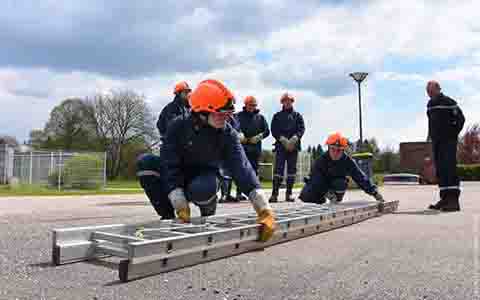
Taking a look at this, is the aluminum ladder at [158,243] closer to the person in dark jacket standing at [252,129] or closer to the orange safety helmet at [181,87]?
the orange safety helmet at [181,87]

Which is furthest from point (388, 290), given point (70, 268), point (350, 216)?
point (350, 216)

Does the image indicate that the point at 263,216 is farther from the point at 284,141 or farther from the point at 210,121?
the point at 284,141

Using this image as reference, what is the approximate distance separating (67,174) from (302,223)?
19.5m

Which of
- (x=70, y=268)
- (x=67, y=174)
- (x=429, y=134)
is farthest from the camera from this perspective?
(x=67, y=174)

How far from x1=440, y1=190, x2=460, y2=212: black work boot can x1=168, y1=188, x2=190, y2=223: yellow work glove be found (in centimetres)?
531

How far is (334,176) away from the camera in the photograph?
24.4 feet

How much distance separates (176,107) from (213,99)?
3016mm

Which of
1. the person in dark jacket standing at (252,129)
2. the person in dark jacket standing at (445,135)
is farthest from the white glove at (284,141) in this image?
the person in dark jacket standing at (445,135)

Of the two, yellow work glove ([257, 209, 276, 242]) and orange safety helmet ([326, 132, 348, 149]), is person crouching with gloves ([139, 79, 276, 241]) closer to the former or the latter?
yellow work glove ([257, 209, 276, 242])

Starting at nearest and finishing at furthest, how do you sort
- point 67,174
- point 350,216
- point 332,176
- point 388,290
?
1. point 388,290
2. point 350,216
3. point 332,176
4. point 67,174

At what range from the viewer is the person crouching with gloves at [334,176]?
22.6ft

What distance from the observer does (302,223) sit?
445 centimetres

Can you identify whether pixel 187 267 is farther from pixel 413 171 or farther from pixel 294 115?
pixel 413 171

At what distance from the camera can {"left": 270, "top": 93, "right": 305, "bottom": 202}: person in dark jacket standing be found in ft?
32.2
